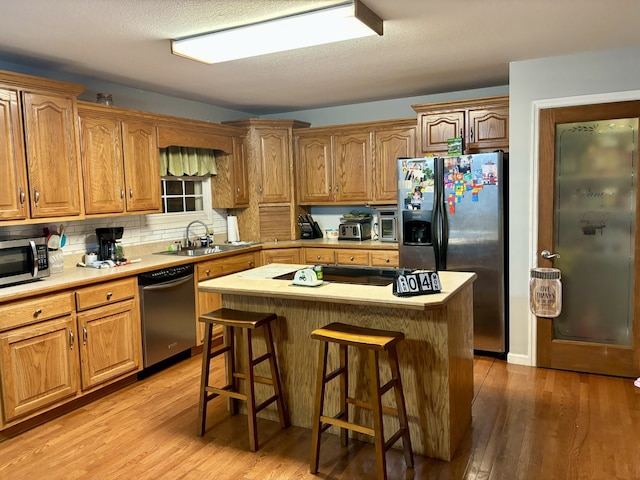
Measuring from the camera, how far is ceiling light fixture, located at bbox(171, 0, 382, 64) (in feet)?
8.84

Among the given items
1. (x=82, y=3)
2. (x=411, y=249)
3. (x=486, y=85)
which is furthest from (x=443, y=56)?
(x=82, y=3)

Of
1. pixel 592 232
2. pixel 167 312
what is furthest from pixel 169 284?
pixel 592 232

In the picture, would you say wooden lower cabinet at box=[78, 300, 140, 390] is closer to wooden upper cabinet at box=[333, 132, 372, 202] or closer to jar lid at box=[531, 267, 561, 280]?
wooden upper cabinet at box=[333, 132, 372, 202]

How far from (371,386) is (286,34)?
2045 mm

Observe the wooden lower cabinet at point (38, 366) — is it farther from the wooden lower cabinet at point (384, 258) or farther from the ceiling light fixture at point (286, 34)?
the wooden lower cabinet at point (384, 258)

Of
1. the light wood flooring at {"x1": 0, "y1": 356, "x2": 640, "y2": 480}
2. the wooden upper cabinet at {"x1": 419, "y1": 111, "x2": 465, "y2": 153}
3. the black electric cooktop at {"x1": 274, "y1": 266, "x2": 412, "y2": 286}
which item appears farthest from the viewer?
the wooden upper cabinet at {"x1": 419, "y1": 111, "x2": 465, "y2": 153}

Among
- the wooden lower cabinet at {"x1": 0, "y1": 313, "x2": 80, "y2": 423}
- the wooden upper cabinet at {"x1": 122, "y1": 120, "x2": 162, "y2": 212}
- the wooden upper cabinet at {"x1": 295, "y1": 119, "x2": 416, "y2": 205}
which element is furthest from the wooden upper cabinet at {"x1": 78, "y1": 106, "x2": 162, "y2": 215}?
the wooden upper cabinet at {"x1": 295, "y1": 119, "x2": 416, "y2": 205}

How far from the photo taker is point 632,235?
12.1 feet

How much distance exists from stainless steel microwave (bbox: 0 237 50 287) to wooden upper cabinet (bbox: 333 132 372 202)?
3067 millimetres

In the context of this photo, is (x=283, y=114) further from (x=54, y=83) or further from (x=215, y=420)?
(x=215, y=420)

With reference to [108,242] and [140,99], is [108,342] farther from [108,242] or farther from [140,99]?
[140,99]

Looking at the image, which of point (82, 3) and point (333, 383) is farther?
point (333, 383)

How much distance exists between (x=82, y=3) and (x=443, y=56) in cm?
247

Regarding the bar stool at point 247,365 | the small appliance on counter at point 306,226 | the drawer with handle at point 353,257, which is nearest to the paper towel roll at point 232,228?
the small appliance on counter at point 306,226
